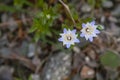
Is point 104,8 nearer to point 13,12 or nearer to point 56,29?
point 56,29

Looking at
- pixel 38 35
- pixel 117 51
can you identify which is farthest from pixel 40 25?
pixel 117 51

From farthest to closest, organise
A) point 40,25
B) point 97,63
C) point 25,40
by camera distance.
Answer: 1. point 25,40
2. point 97,63
3. point 40,25

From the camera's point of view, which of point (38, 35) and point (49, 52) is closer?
point (38, 35)

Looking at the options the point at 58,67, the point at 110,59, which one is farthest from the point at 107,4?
the point at 58,67

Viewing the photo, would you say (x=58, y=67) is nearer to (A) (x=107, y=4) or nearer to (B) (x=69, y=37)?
(B) (x=69, y=37)

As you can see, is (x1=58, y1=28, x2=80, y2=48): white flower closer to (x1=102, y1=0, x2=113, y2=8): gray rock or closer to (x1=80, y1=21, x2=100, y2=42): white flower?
(x1=80, y1=21, x2=100, y2=42): white flower

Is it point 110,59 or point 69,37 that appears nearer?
point 69,37
